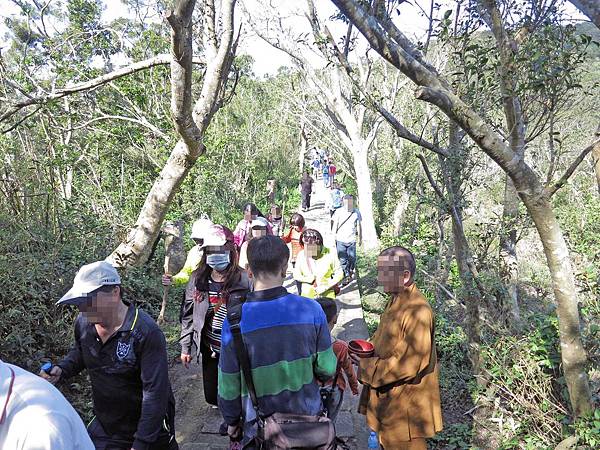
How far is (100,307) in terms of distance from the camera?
7.40ft

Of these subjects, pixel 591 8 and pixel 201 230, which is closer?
pixel 591 8

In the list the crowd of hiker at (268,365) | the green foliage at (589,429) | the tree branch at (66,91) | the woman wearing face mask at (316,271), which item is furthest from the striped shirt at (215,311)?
the tree branch at (66,91)

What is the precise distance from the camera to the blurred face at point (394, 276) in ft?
9.07

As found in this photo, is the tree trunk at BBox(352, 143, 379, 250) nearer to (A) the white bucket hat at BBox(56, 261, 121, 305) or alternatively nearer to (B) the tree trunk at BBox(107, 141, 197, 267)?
(B) the tree trunk at BBox(107, 141, 197, 267)

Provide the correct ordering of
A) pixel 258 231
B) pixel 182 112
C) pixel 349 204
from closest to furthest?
pixel 182 112 → pixel 258 231 → pixel 349 204

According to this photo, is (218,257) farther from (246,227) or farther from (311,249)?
(246,227)

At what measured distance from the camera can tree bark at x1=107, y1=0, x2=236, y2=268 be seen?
392cm

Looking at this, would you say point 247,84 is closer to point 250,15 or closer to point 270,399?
point 250,15

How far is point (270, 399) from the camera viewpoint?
2160 millimetres

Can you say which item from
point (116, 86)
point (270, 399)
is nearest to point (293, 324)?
point (270, 399)

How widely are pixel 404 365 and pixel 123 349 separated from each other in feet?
5.11

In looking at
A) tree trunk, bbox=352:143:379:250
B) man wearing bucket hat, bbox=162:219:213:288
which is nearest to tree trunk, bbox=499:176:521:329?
man wearing bucket hat, bbox=162:219:213:288

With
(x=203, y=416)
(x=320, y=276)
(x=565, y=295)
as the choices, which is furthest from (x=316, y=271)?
(x=565, y=295)

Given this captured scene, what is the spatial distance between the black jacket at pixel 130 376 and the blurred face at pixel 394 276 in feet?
4.40
